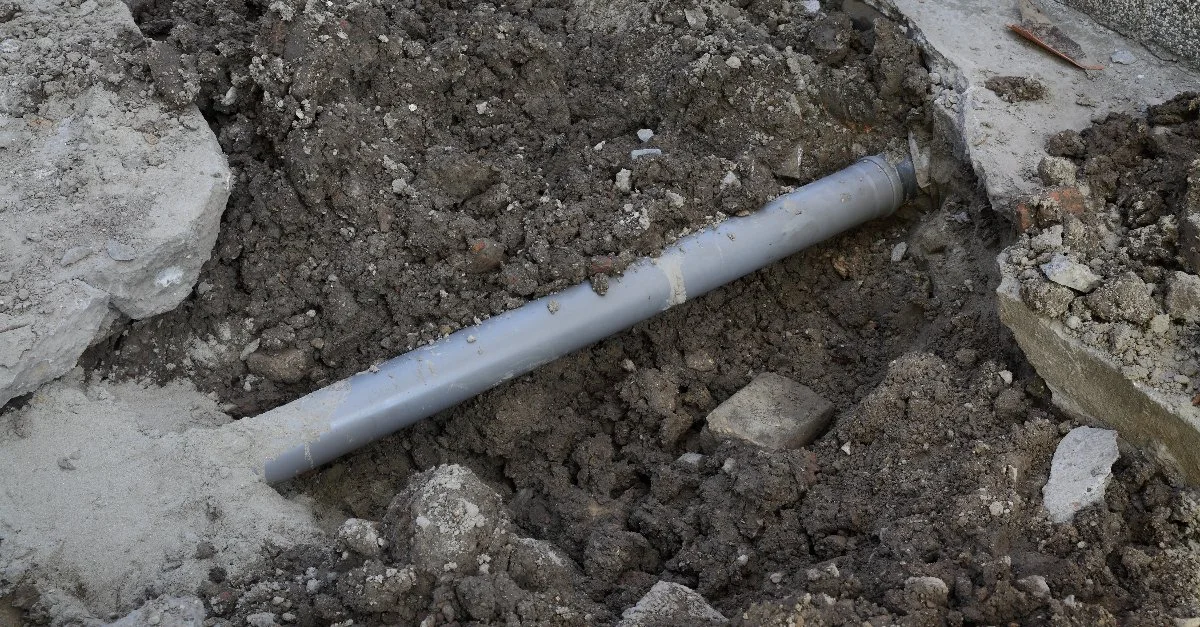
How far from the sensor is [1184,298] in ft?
10.5

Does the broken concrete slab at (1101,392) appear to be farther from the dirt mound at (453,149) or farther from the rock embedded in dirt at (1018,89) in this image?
the dirt mound at (453,149)

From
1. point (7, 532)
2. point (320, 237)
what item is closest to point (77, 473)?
point (7, 532)

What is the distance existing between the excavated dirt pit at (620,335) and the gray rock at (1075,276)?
36cm

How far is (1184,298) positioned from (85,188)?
402 centimetres

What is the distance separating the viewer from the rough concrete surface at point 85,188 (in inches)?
138

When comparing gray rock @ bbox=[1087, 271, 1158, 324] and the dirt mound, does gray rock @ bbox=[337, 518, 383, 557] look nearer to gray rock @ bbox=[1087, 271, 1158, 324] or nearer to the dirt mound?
the dirt mound

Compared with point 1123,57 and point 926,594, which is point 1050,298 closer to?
point 926,594

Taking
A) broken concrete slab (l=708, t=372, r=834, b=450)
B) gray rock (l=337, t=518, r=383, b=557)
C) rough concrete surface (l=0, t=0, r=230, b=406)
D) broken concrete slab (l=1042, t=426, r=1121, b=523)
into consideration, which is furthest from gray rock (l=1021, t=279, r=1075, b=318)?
rough concrete surface (l=0, t=0, r=230, b=406)

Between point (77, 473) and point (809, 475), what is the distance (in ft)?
8.68

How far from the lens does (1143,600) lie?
9.08 feet

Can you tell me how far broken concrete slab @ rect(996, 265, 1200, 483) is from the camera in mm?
3039

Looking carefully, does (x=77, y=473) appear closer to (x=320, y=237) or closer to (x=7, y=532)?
(x=7, y=532)

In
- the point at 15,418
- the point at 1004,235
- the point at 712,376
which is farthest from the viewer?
the point at 712,376

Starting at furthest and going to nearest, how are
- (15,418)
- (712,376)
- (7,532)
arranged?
(712,376)
(15,418)
(7,532)
